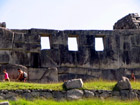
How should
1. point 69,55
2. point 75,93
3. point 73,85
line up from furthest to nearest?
1. point 69,55
2. point 73,85
3. point 75,93

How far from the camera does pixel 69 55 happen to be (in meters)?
21.3

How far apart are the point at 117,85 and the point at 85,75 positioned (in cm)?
587

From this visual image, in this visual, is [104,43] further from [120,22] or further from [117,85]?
[117,85]

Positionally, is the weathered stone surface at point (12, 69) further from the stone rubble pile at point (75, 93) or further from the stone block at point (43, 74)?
the stone rubble pile at point (75, 93)

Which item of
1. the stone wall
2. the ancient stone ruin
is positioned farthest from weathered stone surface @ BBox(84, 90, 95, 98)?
the ancient stone ruin

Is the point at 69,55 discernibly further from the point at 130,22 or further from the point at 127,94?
the point at 127,94

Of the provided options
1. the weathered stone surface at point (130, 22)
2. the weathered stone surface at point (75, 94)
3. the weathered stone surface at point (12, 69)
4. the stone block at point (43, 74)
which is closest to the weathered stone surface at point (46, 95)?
the weathered stone surface at point (75, 94)

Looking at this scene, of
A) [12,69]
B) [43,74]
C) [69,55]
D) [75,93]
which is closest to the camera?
[75,93]

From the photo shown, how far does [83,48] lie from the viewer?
70.8 ft

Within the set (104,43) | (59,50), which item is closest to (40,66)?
(59,50)

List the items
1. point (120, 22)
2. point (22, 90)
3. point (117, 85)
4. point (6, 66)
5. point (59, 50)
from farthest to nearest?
1. point (120, 22)
2. point (59, 50)
3. point (6, 66)
4. point (117, 85)
5. point (22, 90)

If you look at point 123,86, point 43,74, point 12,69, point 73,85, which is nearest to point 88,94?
point 73,85

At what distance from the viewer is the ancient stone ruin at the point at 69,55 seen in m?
20.5

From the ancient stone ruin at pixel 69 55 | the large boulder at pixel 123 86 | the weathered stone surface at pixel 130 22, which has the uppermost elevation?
the weathered stone surface at pixel 130 22
